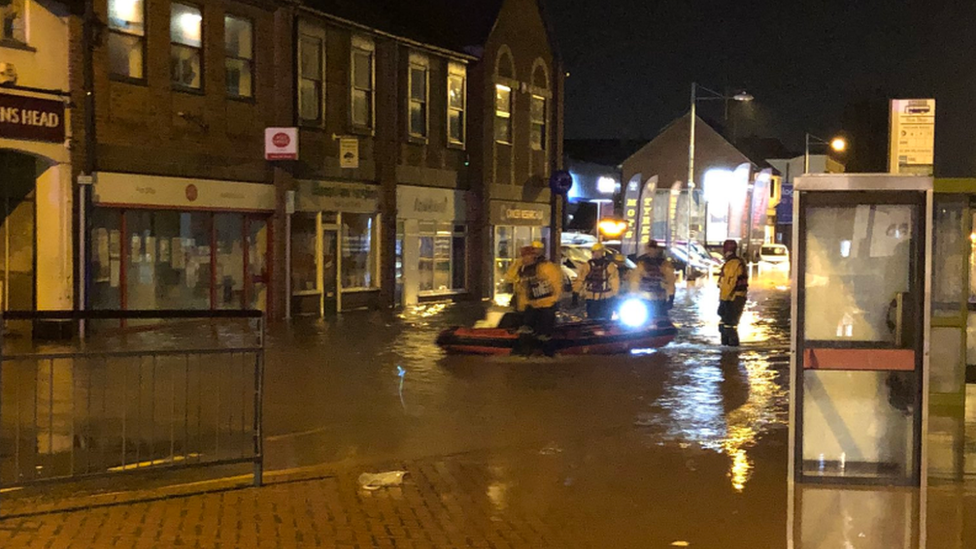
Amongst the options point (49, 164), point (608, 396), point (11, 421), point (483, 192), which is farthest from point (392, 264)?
point (11, 421)

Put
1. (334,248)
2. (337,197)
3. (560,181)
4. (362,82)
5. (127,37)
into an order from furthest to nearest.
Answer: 1. (560,181)
2. (362,82)
3. (334,248)
4. (337,197)
5. (127,37)

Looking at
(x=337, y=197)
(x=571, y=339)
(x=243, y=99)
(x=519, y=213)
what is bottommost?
(x=571, y=339)

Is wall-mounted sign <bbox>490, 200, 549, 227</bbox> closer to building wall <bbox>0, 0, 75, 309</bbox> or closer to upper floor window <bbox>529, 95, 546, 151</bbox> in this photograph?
upper floor window <bbox>529, 95, 546, 151</bbox>

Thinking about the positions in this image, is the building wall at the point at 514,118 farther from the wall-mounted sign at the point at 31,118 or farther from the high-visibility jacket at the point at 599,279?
the wall-mounted sign at the point at 31,118

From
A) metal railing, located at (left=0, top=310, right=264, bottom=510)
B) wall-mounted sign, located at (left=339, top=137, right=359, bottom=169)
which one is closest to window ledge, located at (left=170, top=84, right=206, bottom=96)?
wall-mounted sign, located at (left=339, top=137, right=359, bottom=169)

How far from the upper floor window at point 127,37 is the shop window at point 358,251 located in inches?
275

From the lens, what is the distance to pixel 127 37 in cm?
1925

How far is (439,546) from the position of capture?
6.53 m

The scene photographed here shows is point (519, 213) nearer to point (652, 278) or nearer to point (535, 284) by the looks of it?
point (652, 278)

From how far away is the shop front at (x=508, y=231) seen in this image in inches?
1211

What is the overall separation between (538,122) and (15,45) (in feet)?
59.5

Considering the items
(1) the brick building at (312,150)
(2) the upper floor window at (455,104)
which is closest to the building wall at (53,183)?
(1) the brick building at (312,150)

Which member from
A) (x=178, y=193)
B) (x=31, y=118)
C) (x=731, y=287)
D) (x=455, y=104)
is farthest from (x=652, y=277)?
(x=455, y=104)

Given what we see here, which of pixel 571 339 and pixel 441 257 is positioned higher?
pixel 441 257
